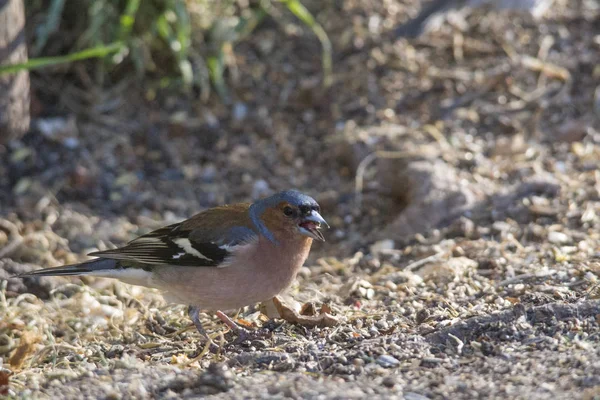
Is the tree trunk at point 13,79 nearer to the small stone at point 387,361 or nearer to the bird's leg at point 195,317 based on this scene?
the bird's leg at point 195,317

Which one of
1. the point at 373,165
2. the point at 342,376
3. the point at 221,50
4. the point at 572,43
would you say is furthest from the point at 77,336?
the point at 572,43

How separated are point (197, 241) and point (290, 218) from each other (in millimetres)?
495

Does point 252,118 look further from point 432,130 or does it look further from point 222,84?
point 432,130

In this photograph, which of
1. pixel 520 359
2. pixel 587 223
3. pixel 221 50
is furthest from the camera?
pixel 221 50

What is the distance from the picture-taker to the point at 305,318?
13.0ft

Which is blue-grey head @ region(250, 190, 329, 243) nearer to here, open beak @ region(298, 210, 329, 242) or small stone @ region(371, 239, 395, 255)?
open beak @ region(298, 210, 329, 242)

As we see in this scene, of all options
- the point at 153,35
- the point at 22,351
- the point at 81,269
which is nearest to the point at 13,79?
the point at 153,35

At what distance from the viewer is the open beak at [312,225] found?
4.09 m

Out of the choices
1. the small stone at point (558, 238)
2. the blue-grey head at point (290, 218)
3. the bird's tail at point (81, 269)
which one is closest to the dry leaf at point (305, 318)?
the blue-grey head at point (290, 218)

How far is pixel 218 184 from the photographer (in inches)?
252

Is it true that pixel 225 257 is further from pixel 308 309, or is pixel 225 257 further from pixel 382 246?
pixel 382 246

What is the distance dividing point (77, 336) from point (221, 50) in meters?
3.11

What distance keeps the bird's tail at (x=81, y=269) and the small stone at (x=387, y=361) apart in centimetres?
167

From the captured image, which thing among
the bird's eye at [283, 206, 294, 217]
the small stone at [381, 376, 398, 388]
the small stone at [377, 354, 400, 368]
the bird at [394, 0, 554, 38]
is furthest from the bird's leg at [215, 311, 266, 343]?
the bird at [394, 0, 554, 38]
